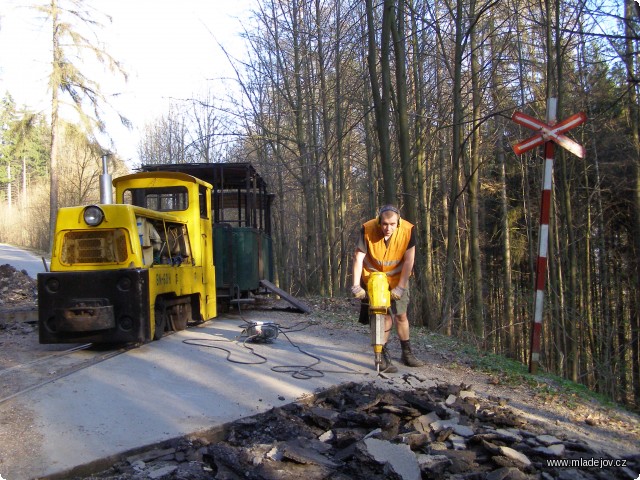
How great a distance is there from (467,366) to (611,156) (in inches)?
577

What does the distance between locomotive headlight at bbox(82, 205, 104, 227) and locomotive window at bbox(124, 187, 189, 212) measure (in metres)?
2.64

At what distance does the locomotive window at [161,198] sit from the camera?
32.7ft

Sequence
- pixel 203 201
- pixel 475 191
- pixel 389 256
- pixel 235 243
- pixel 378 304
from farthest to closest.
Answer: pixel 475 191 → pixel 235 243 → pixel 203 201 → pixel 389 256 → pixel 378 304

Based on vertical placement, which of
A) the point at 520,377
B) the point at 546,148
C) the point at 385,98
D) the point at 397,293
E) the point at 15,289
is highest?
the point at 385,98

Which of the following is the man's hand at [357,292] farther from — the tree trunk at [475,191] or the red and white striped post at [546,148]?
the tree trunk at [475,191]

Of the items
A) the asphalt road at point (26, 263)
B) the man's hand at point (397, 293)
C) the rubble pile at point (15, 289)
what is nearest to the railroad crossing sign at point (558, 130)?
the man's hand at point (397, 293)

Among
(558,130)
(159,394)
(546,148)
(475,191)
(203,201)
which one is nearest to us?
(159,394)

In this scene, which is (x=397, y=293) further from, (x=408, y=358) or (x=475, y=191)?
(x=475, y=191)

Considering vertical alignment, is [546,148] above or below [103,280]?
above

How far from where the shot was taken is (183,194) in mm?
9938

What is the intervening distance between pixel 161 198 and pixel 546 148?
659cm

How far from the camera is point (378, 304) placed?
6.06m

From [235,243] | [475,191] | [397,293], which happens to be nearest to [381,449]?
[397,293]

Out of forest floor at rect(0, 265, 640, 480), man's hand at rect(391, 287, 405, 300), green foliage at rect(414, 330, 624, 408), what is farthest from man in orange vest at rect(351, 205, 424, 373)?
green foliage at rect(414, 330, 624, 408)
